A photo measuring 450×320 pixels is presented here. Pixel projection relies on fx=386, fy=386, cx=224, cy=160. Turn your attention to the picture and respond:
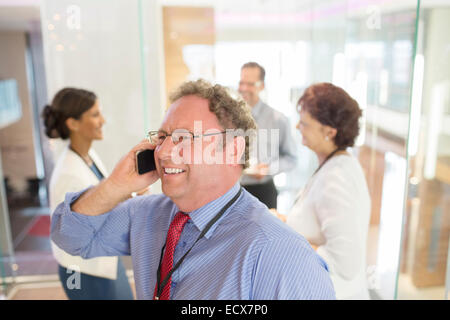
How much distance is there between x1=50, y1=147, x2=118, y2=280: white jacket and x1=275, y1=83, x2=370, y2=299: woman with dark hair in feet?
2.37

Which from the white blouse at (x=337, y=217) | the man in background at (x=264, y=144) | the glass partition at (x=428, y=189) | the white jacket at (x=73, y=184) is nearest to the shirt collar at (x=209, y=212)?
the man in background at (x=264, y=144)

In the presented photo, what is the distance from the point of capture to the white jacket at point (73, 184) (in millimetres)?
1307

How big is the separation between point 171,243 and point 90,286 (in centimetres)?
66

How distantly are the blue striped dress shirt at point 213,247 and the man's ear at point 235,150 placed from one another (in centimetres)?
6

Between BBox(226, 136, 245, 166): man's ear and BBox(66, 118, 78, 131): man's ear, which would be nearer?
BBox(226, 136, 245, 166): man's ear

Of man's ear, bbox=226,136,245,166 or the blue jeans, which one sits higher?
man's ear, bbox=226,136,245,166

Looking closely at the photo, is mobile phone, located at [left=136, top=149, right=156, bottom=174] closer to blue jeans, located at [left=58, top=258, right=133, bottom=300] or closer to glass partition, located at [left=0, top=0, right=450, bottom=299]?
glass partition, located at [left=0, top=0, right=450, bottom=299]

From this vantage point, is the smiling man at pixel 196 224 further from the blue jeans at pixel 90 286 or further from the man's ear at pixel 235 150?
the blue jeans at pixel 90 286

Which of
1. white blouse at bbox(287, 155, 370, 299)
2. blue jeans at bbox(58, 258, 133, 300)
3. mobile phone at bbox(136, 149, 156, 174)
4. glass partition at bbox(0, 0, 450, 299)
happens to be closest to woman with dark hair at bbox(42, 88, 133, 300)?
blue jeans at bbox(58, 258, 133, 300)

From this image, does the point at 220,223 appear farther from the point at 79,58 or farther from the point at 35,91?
the point at 35,91

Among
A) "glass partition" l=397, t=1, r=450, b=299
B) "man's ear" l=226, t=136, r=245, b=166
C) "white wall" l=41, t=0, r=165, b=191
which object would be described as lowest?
"glass partition" l=397, t=1, r=450, b=299

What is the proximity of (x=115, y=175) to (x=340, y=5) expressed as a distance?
989 millimetres

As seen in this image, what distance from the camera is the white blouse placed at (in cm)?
119
